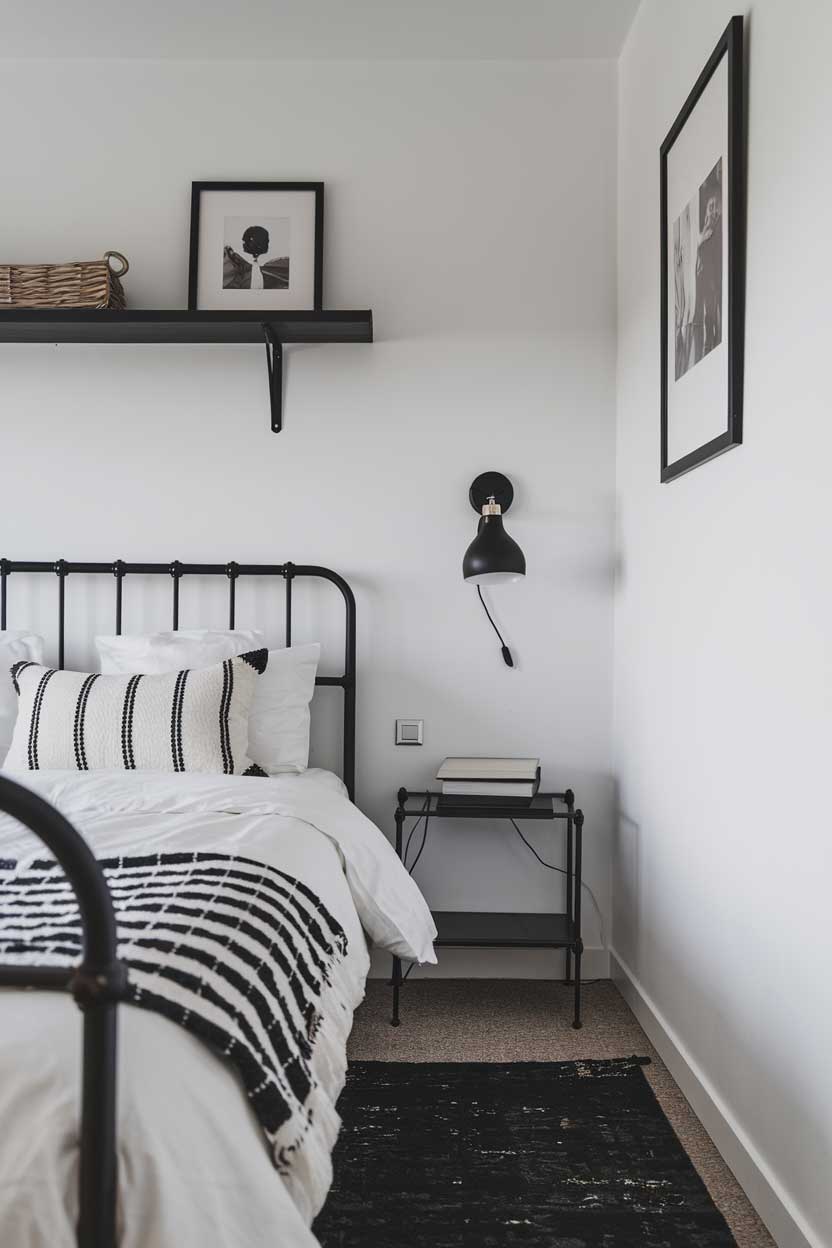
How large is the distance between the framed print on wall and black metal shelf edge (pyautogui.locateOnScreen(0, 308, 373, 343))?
0.14 metres

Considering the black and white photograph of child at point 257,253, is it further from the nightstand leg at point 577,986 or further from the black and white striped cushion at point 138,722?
the nightstand leg at point 577,986

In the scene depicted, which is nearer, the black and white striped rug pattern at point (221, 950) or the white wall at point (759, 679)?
the black and white striped rug pattern at point (221, 950)

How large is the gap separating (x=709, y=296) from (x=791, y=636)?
0.75 meters

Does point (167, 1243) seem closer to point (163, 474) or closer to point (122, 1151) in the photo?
point (122, 1151)

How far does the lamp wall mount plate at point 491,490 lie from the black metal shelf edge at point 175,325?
19.7 inches

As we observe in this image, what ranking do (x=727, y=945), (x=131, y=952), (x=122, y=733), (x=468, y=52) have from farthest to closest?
(x=468, y=52) < (x=122, y=733) < (x=727, y=945) < (x=131, y=952)

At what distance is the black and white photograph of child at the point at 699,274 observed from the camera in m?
1.77

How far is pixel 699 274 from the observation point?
6.17 ft

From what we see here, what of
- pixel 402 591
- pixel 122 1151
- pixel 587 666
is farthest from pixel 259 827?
pixel 587 666

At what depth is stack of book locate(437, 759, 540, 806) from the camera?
7.95 feet

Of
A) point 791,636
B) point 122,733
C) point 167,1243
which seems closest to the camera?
point 167,1243

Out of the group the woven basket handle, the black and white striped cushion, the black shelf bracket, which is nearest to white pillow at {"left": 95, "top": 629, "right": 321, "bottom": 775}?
the black and white striped cushion

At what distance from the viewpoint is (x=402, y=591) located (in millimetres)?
2678

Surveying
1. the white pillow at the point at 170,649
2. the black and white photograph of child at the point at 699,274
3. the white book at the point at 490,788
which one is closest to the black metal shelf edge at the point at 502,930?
the white book at the point at 490,788
